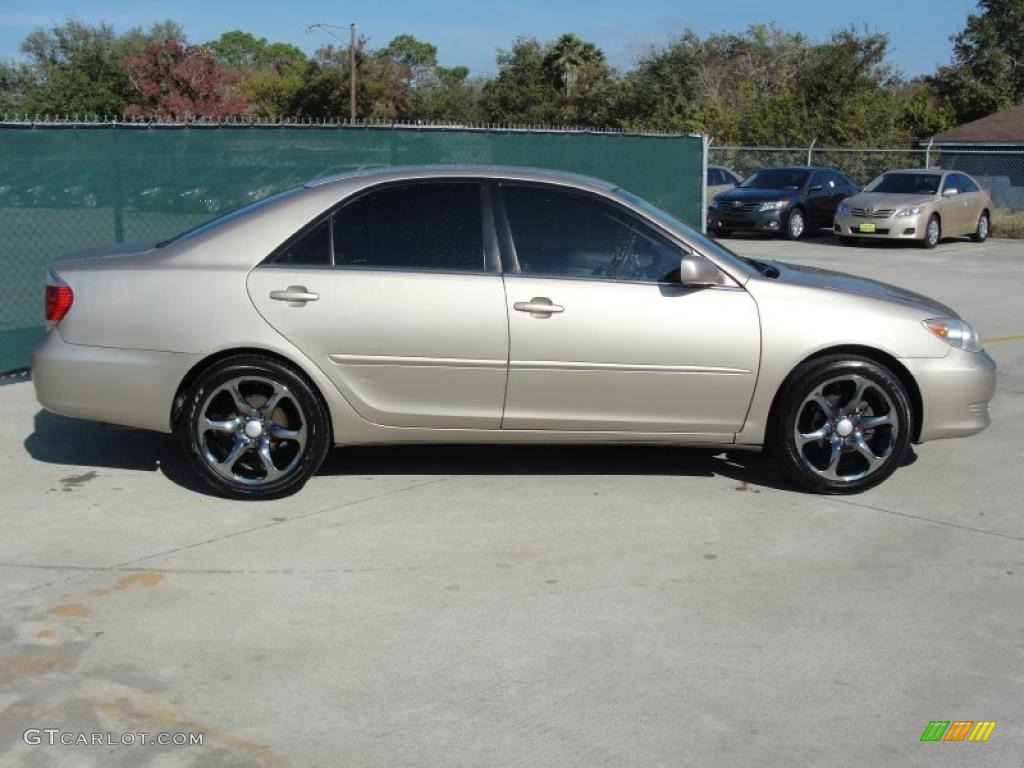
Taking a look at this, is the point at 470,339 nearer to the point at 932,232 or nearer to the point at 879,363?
the point at 879,363

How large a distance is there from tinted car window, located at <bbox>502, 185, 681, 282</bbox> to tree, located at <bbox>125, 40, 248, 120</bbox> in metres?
45.3

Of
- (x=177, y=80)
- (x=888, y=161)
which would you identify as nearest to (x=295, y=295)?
(x=888, y=161)

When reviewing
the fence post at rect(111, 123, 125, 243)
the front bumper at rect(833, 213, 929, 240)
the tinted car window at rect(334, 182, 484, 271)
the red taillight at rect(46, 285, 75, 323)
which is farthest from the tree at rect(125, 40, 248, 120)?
the tinted car window at rect(334, 182, 484, 271)

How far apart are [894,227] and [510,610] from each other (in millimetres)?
18248

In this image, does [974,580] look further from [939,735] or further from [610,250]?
[610,250]

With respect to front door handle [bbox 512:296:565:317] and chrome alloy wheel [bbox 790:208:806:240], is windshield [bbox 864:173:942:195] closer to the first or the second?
chrome alloy wheel [bbox 790:208:806:240]

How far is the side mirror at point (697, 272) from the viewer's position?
5.83 m

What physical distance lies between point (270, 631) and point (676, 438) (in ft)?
8.23

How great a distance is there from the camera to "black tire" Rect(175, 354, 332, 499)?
5.86 meters

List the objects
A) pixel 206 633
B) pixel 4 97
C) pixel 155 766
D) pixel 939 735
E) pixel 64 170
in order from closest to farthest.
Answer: pixel 155 766 < pixel 939 735 < pixel 206 633 < pixel 64 170 < pixel 4 97

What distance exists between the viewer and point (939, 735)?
3773 millimetres

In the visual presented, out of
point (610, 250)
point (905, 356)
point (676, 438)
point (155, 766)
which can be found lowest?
point (155, 766)

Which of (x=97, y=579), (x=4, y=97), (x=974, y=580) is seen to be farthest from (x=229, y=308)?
(x=4, y=97)

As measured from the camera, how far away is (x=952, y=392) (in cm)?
612
